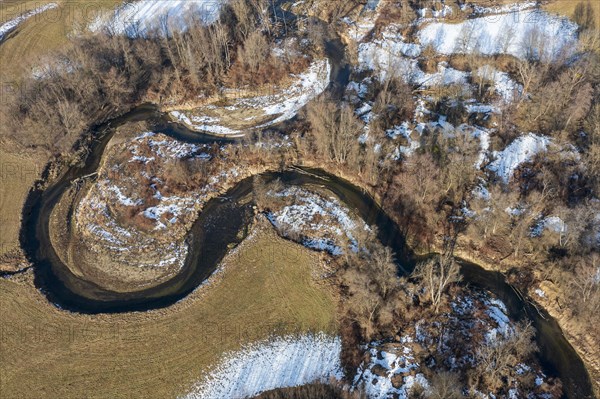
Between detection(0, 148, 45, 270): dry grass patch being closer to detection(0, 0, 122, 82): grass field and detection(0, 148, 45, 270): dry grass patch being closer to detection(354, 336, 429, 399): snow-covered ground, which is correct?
detection(0, 0, 122, 82): grass field

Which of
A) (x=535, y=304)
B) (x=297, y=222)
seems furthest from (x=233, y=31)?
(x=535, y=304)

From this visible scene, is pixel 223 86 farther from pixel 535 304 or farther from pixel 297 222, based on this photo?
pixel 535 304

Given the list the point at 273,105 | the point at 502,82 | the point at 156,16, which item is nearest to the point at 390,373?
the point at 273,105

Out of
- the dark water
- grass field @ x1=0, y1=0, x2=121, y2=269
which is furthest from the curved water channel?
grass field @ x1=0, y1=0, x2=121, y2=269

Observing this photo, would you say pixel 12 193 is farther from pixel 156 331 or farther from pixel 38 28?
pixel 38 28

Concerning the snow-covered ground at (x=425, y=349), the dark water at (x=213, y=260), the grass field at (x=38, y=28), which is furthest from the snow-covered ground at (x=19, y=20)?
the snow-covered ground at (x=425, y=349)
